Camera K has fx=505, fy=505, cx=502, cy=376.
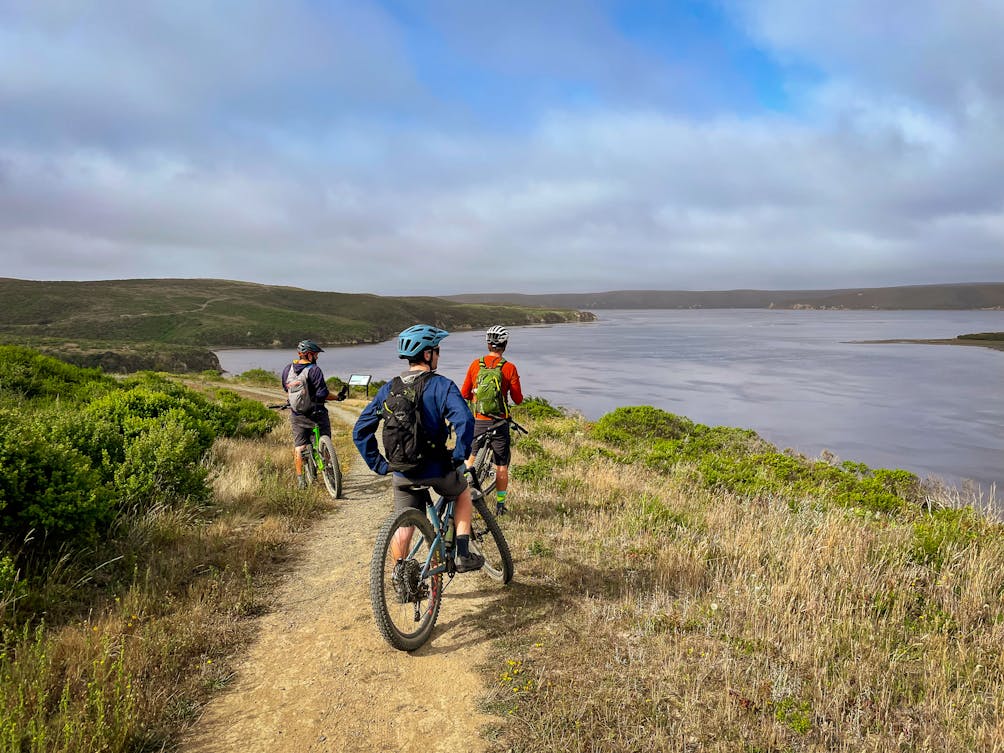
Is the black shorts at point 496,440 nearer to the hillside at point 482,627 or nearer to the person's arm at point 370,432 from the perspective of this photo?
the hillside at point 482,627

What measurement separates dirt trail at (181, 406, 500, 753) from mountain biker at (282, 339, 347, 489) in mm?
3449

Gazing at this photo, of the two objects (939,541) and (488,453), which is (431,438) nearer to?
(488,453)

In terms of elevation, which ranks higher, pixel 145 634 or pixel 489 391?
pixel 489 391

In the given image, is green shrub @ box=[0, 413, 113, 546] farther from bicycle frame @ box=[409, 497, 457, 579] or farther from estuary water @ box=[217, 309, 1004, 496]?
estuary water @ box=[217, 309, 1004, 496]

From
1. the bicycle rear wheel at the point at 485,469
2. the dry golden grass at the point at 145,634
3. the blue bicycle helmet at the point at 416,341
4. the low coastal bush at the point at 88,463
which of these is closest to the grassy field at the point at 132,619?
the dry golden grass at the point at 145,634

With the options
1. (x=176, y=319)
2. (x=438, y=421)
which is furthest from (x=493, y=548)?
(x=176, y=319)

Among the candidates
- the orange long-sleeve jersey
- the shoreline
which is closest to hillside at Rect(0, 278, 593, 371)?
the orange long-sleeve jersey

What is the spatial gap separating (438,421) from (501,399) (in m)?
3.03

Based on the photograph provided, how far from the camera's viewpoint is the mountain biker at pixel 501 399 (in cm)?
692

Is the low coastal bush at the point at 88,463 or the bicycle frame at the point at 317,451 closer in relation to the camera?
the low coastal bush at the point at 88,463

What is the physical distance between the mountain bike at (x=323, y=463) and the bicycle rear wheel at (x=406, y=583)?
470cm

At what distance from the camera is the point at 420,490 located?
4.23 meters

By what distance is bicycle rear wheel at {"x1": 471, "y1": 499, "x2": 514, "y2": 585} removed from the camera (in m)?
4.70

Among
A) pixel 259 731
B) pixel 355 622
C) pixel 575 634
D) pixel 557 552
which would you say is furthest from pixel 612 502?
pixel 259 731
